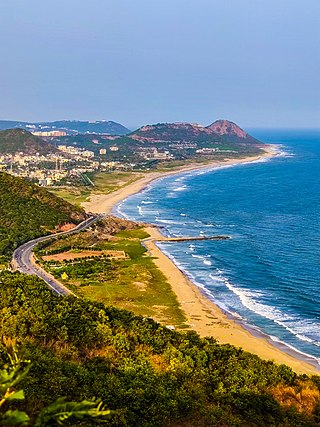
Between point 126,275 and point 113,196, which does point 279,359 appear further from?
point 113,196

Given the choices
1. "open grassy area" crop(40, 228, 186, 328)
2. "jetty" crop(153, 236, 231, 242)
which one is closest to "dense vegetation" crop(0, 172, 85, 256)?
"open grassy area" crop(40, 228, 186, 328)

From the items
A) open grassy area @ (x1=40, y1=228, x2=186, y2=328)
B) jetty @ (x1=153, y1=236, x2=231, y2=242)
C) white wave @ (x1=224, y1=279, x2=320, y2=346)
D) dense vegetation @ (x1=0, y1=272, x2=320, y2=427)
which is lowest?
white wave @ (x1=224, y1=279, x2=320, y2=346)

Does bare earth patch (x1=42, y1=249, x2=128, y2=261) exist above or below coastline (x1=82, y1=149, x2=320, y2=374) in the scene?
above

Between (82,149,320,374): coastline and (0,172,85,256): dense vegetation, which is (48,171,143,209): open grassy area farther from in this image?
(82,149,320,374): coastline

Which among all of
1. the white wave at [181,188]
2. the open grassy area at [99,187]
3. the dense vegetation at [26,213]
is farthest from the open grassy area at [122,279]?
the white wave at [181,188]

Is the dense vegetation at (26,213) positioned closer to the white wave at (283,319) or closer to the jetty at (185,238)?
the jetty at (185,238)

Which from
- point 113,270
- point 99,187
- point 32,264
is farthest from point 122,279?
point 99,187

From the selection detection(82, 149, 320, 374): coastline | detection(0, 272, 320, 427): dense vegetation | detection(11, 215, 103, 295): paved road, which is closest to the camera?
detection(0, 272, 320, 427): dense vegetation
